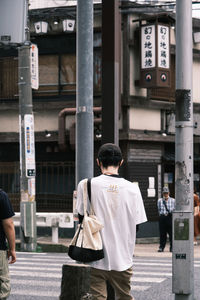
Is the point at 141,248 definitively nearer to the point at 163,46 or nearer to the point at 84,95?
the point at 163,46

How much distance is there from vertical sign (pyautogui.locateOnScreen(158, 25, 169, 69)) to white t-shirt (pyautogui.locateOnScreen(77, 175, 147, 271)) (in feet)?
56.5

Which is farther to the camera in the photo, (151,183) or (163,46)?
(151,183)

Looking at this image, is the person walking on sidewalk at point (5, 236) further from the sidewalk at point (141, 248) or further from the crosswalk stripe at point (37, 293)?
the sidewalk at point (141, 248)

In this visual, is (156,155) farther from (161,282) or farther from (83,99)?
(83,99)

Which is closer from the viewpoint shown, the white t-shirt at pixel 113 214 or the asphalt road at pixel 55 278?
the white t-shirt at pixel 113 214

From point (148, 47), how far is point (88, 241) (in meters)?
17.7

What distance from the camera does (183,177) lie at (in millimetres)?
8508

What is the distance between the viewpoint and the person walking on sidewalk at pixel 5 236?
6.68 meters

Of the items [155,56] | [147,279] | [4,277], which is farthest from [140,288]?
[155,56]

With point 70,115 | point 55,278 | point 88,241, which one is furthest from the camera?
point 70,115

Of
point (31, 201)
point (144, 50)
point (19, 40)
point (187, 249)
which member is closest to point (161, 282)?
point (187, 249)

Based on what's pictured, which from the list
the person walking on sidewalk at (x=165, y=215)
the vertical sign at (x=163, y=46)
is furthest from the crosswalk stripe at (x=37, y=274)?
the vertical sign at (x=163, y=46)

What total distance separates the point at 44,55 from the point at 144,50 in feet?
12.9

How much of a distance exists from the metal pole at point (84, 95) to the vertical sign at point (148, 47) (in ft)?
44.6
